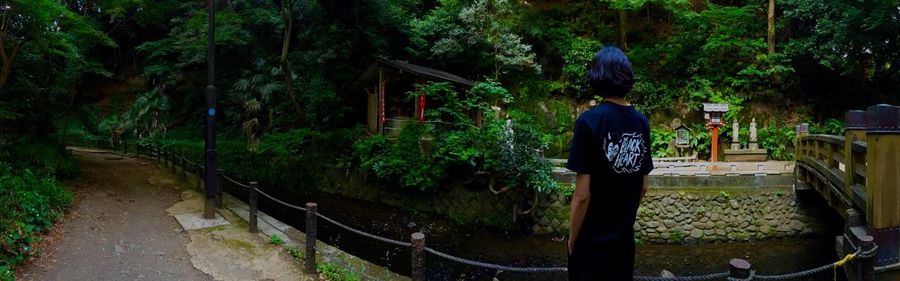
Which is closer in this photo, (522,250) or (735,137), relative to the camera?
(522,250)

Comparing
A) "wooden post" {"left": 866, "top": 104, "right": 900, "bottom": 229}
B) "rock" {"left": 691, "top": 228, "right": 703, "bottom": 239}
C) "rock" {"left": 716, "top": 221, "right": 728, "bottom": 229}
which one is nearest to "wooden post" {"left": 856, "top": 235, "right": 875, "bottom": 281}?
"wooden post" {"left": 866, "top": 104, "right": 900, "bottom": 229}

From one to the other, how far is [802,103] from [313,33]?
704 inches

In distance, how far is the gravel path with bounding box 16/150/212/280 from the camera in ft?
19.6

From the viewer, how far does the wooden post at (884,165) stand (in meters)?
4.98

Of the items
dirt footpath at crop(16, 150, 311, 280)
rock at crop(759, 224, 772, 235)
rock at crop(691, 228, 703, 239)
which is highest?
dirt footpath at crop(16, 150, 311, 280)

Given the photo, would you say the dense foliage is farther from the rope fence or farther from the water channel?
the rope fence

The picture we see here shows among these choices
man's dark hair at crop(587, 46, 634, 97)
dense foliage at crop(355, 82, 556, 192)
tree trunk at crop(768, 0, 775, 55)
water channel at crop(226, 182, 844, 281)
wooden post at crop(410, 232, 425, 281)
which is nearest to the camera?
man's dark hair at crop(587, 46, 634, 97)

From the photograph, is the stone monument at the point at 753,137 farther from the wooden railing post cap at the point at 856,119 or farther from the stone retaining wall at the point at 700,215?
the wooden railing post cap at the point at 856,119

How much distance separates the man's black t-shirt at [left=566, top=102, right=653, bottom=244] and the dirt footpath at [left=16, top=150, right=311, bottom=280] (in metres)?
4.78

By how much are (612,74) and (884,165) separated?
4571 mm

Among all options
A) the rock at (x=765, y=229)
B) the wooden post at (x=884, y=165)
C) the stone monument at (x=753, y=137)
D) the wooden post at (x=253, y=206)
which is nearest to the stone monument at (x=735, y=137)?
the stone monument at (x=753, y=137)

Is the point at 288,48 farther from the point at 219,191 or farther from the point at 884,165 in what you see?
the point at 884,165

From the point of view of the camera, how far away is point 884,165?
16.6ft

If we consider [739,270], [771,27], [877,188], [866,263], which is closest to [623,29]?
[771,27]
